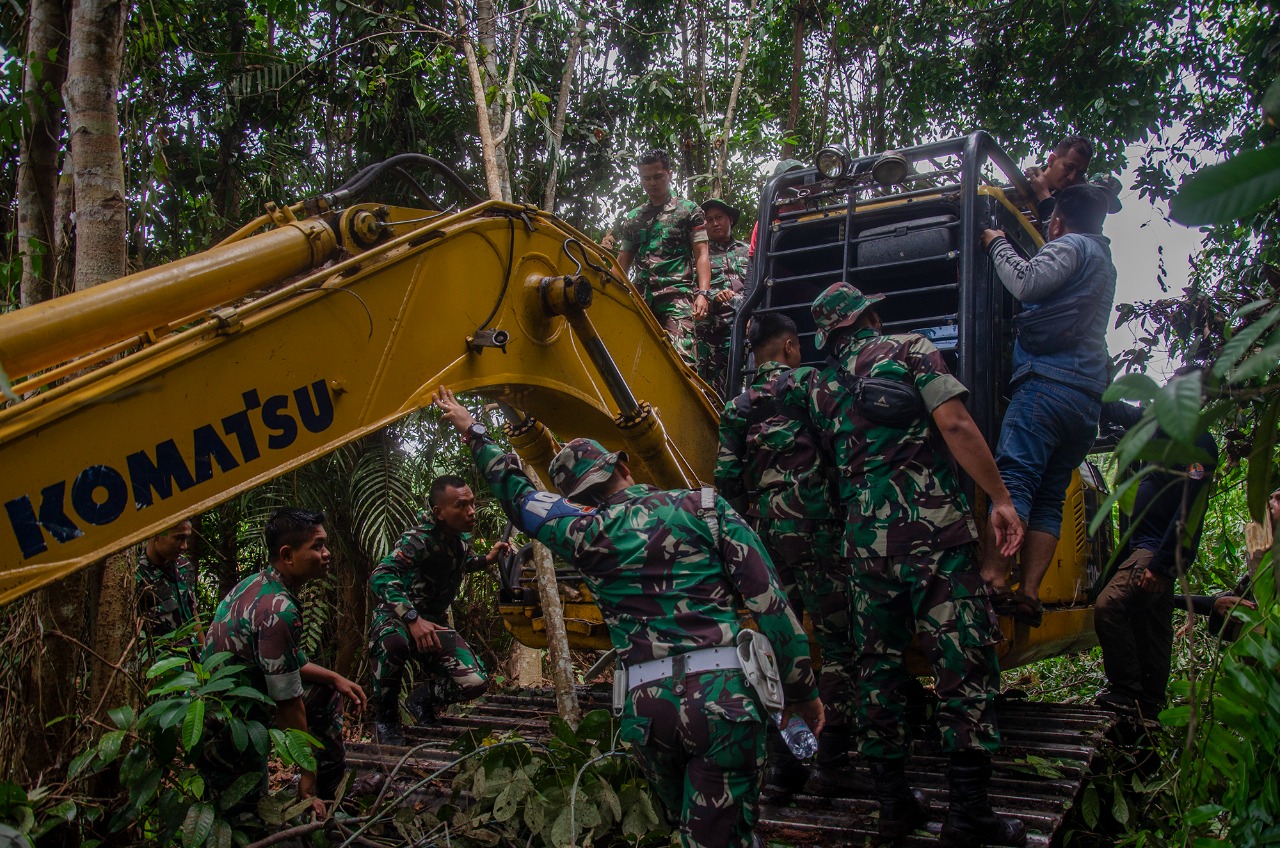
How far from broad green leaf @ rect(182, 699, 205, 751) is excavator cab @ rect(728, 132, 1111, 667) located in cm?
302

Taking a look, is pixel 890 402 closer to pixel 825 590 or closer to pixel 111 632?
pixel 825 590

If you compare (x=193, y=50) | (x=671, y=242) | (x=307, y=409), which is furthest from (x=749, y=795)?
(x=193, y=50)

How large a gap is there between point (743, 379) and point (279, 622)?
8.58 ft

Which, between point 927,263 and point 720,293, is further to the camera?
point 720,293

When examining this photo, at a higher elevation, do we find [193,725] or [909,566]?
[909,566]

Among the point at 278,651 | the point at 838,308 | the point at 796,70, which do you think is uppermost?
the point at 796,70

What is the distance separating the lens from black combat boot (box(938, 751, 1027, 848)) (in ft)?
12.1

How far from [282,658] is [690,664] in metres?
1.85

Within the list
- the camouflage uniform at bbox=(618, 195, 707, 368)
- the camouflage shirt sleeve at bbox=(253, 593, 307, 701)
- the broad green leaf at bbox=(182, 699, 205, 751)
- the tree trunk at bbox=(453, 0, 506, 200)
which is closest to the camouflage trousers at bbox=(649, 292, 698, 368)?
the camouflage uniform at bbox=(618, 195, 707, 368)

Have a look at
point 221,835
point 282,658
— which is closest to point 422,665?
point 282,658

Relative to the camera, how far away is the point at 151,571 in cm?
627

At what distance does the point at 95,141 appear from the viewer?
3.92m

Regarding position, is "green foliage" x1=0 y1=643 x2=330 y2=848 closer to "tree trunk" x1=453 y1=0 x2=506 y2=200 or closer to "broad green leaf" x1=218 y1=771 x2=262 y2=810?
"broad green leaf" x1=218 y1=771 x2=262 y2=810

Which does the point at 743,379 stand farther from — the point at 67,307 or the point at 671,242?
the point at 67,307
